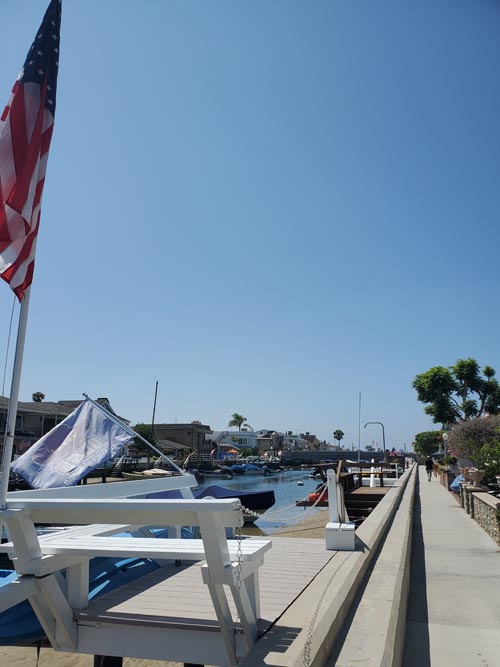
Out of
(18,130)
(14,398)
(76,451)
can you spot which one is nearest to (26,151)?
(18,130)

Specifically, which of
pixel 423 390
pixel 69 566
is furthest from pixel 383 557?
pixel 423 390

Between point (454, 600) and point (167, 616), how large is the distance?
3.75 meters

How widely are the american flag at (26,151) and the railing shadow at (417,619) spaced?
4749 mm

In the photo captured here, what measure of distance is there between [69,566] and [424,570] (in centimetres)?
590

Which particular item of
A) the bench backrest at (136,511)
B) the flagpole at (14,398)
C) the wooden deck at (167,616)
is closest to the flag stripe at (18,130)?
the flagpole at (14,398)

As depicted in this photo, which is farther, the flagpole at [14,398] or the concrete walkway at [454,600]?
the concrete walkway at [454,600]

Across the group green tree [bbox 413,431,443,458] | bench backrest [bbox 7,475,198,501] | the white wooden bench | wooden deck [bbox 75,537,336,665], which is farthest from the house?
the white wooden bench

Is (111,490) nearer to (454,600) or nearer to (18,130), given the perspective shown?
(18,130)

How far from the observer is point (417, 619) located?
5.75m

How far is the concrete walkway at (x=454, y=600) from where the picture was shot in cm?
475

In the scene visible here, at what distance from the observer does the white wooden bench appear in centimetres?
371

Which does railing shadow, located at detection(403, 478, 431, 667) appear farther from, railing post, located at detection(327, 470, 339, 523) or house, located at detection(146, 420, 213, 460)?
house, located at detection(146, 420, 213, 460)

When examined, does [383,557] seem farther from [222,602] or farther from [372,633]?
[222,602]

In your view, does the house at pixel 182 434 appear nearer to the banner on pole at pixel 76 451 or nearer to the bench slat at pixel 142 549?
the banner on pole at pixel 76 451
